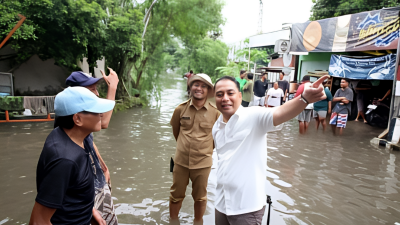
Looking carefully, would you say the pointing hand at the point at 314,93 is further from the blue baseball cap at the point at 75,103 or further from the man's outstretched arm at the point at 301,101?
the blue baseball cap at the point at 75,103

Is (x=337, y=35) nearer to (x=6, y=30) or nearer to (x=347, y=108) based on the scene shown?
(x=347, y=108)

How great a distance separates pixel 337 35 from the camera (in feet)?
37.1

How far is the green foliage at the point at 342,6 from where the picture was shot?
17.1m

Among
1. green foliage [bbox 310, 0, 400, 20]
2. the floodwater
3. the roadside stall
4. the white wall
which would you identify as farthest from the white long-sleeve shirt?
green foliage [bbox 310, 0, 400, 20]

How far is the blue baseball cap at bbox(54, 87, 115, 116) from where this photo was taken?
66.2 inches

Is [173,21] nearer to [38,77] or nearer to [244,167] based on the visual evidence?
[38,77]

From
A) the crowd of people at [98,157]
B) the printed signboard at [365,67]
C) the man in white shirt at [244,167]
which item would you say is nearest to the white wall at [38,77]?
the crowd of people at [98,157]

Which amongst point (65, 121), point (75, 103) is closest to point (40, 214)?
point (65, 121)

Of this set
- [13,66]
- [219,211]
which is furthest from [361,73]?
[13,66]

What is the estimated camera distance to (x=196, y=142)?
3.38m

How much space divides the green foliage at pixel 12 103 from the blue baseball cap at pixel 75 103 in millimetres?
9525

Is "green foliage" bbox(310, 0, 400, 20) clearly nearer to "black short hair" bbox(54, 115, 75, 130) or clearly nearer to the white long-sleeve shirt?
the white long-sleeve shirt

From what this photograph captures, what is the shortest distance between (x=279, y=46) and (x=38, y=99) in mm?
10546

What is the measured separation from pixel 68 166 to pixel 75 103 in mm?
378
